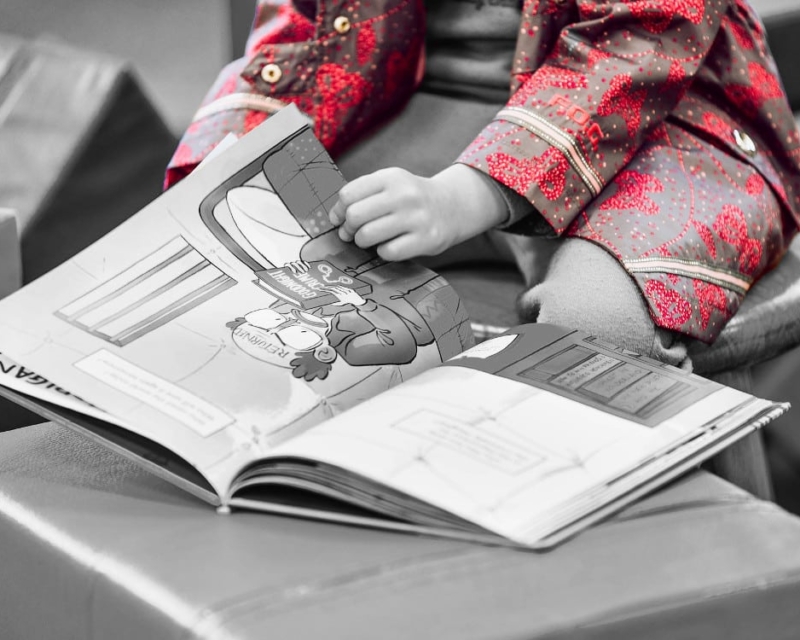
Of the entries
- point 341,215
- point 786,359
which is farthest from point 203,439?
point 786,359

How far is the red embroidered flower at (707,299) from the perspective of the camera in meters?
0.74

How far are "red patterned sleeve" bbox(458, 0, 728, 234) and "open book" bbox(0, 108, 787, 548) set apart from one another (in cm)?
11

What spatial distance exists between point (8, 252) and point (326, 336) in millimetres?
343

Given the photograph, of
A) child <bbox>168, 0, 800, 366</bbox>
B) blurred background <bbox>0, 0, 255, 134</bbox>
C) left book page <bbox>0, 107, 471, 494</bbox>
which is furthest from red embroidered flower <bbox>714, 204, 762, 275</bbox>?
blurred background <bbox>0, 0, 255, 134</bbox>

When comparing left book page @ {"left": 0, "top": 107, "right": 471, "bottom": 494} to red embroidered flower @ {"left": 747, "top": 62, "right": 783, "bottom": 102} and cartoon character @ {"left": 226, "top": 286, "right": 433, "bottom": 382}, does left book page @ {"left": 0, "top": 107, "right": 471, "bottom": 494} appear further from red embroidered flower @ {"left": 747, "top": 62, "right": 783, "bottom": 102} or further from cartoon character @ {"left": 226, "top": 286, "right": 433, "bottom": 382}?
red embroidered flower @ {"left": 747, "top": 62, "right": 783, "bottom": 102}

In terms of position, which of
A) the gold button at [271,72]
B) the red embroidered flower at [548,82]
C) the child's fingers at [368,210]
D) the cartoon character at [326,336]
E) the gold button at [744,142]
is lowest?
the cartoon character at [326,336]

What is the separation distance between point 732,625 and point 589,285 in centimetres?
30

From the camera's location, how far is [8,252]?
0.84 m

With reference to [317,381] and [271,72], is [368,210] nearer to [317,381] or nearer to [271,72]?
[317,381]

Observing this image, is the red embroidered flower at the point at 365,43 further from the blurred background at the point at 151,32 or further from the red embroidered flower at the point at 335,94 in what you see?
the blurred background at the point at 151,32

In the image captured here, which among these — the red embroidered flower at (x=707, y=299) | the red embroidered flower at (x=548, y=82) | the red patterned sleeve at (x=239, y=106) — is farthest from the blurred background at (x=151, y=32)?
the red embroidered flower at (x=707, y=299)

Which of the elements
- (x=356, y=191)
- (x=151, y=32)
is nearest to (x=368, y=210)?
(x=356, y=191)

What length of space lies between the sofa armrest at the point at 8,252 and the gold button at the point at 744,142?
54 centimetres

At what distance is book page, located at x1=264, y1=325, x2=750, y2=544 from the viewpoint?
1.60 feet
